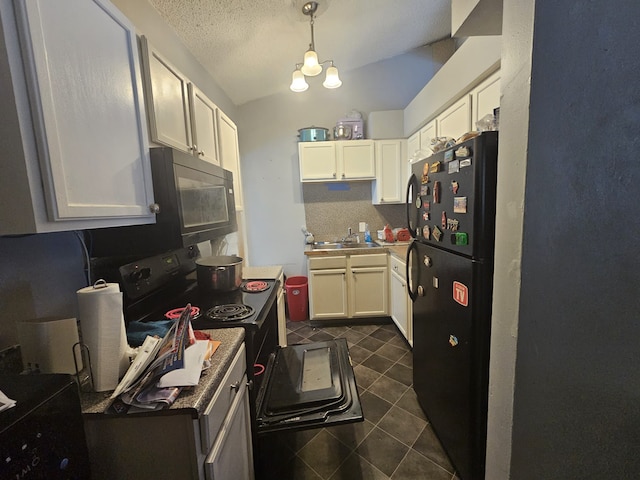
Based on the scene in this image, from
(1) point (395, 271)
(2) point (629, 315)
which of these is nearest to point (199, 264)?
(2) point (629, 315)

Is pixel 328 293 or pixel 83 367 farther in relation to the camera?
pixel 328 293

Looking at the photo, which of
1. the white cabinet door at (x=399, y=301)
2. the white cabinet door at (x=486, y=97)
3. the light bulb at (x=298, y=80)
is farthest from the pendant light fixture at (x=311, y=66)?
the white cabinet door at (x=399, y=301)

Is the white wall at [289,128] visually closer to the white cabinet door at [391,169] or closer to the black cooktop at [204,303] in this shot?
the white cabinet door at [391,169]

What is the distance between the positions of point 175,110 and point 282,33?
49.5 inches

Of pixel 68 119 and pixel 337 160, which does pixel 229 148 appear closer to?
pixel 337 160

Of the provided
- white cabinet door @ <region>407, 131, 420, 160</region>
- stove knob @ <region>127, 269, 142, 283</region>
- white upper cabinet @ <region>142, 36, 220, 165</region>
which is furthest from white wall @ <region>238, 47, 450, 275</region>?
stove knob @ <region>127, 269, 142, 283</region>

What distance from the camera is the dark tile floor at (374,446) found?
142 centimetres

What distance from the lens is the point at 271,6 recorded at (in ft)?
5.91

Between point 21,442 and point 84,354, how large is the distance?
310mm

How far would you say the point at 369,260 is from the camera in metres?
2.91

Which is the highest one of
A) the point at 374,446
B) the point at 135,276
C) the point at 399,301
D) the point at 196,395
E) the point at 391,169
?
the point at 391,169

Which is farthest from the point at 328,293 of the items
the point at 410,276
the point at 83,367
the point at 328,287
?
the point at 83,367

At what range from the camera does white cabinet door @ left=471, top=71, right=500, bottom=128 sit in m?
1.62

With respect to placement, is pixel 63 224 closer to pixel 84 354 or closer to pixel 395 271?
pixel 84 354
